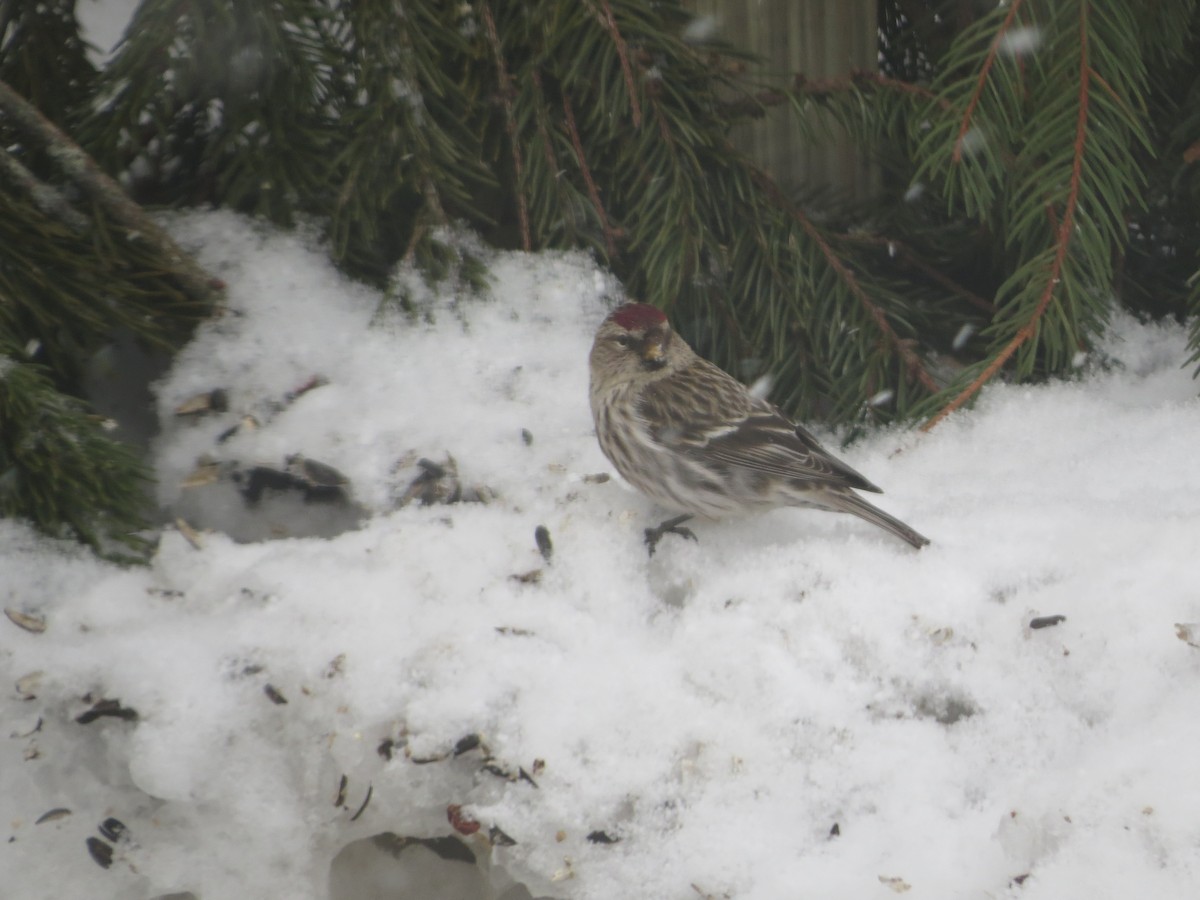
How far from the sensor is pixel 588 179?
1.96 metres

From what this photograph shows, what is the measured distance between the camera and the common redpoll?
1.75 meters

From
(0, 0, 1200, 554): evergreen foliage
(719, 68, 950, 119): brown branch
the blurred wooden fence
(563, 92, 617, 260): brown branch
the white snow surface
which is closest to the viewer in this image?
the white snow surface

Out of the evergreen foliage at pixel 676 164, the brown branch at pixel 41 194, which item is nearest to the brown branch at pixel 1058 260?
the evergreen foliage at pixel 676 164

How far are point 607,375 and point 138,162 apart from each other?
0.84 metres

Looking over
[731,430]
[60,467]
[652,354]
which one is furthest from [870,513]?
[60,467]

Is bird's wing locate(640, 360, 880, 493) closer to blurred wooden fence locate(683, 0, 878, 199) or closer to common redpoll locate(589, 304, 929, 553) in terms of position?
common redpoll locate(589, 304, 929, 553)

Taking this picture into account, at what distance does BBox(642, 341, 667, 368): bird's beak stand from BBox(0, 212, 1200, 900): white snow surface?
0.26m

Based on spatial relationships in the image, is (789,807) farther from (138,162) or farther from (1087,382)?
(138,162)

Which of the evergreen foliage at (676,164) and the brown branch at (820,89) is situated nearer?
the evergreen foliage at (676,164)

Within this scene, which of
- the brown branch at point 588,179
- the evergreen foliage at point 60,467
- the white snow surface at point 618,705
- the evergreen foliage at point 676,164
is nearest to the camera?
the white snow surface at point 618,705

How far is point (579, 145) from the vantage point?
195 centimetres

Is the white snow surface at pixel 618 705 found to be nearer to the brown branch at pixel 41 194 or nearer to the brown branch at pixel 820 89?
the brown branch at pixel 41 194

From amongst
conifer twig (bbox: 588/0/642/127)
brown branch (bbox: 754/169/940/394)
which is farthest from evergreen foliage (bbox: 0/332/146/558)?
brown branch (bbox: 754/169/940/394)

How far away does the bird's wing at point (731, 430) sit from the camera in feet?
5.72
